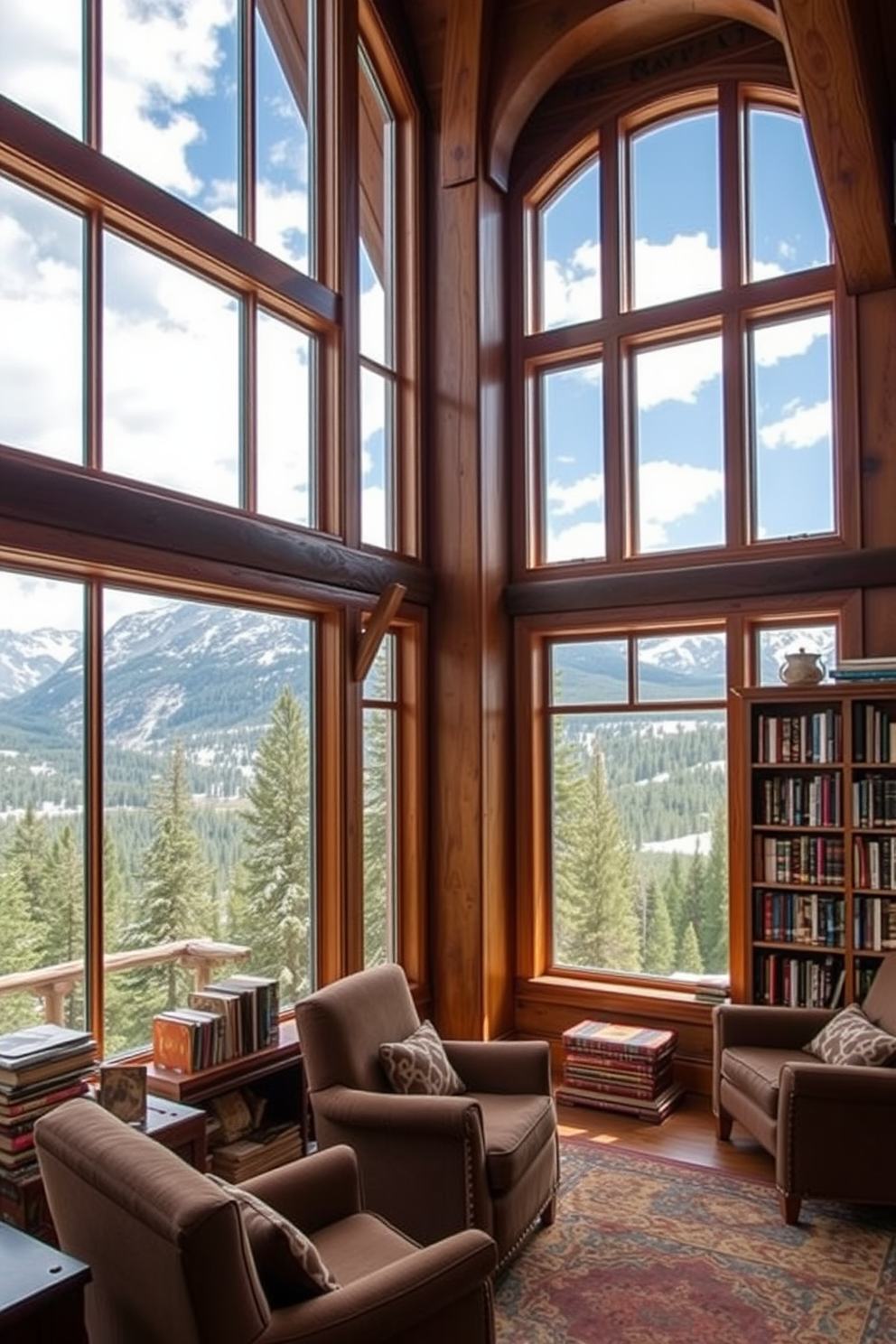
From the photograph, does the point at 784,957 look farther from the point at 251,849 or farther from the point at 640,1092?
the point at 251,849

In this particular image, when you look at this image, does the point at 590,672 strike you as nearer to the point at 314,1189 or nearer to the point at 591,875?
the point at 591,875

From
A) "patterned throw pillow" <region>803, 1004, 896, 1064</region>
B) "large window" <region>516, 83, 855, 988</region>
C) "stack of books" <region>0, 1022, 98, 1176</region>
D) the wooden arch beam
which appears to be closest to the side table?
"stack of books" <region>0, 1022, 98, 1176</region>

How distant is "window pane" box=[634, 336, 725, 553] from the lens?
18.4 ft

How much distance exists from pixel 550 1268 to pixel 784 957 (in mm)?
2047

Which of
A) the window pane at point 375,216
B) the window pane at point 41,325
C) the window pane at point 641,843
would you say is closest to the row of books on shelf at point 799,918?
the window pane at point 641,843

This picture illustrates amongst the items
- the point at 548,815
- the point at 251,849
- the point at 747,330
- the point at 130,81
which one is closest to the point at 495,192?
the point at 747,330

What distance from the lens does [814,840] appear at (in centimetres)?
495

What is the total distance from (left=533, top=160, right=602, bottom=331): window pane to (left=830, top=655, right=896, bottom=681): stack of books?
2554 mm

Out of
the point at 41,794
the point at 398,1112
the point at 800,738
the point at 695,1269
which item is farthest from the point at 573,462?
the point at 695,1269

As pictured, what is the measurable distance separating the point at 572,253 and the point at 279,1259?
5.53 meters

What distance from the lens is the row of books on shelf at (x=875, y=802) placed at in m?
4.75

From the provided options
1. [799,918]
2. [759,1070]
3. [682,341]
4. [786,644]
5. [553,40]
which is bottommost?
[759,1070]

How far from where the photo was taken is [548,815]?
19.8ft

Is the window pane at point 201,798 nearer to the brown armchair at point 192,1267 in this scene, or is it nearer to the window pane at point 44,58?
the brown armchair at point 192,1267
